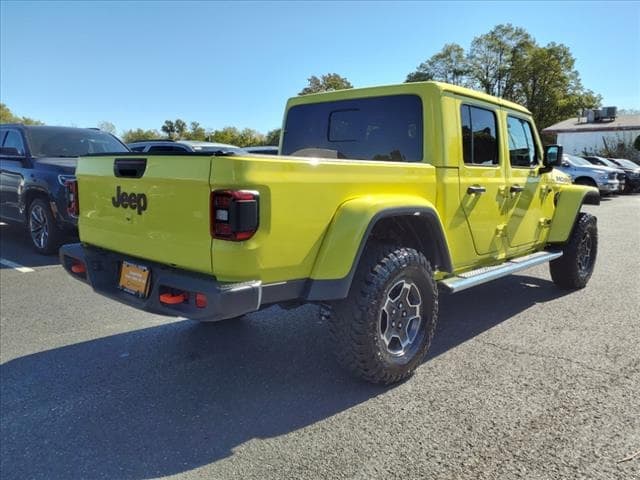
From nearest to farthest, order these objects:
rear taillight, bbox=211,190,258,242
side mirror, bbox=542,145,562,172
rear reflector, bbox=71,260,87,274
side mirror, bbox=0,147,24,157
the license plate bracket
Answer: rear taillight, bbox=211,190,258,242
the license plate bracket
rear reflector, bbox=71,260,87,274
side mirror, bbox=542,145,562,172
side mirror, bbox=0,147,24,157

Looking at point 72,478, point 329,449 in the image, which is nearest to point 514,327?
point 329,449

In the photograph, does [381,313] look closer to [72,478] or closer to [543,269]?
[72,478]

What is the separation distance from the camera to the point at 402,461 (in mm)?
2520

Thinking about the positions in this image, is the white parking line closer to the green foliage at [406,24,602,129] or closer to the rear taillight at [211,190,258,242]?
the rear taillight at [211,190,258,242]

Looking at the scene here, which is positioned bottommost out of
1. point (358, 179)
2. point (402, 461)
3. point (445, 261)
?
point (402, 461)

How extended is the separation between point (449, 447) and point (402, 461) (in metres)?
0.29

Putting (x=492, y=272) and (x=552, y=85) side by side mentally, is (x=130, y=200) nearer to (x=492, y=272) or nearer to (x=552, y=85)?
(x=492, y=272)

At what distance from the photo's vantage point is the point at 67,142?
7.91 m

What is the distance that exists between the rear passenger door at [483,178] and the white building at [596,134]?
35.8 m

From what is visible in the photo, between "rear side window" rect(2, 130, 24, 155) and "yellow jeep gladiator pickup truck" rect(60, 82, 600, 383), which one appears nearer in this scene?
"yellow jeep gladiator pickup truck" rect(60, 82, 600, 383)

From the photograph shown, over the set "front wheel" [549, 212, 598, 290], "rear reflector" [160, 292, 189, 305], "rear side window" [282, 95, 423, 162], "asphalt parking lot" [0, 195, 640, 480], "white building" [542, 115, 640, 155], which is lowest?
"asphalt parking lot" [0, 195, 640, 480]

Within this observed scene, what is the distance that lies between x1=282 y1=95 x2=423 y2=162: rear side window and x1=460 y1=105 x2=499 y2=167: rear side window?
0.43m

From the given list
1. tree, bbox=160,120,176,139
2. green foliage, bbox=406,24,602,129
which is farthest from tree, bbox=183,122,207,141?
green foliage, bbox=406,24,602,129

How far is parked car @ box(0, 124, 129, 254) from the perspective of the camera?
6.93 m
